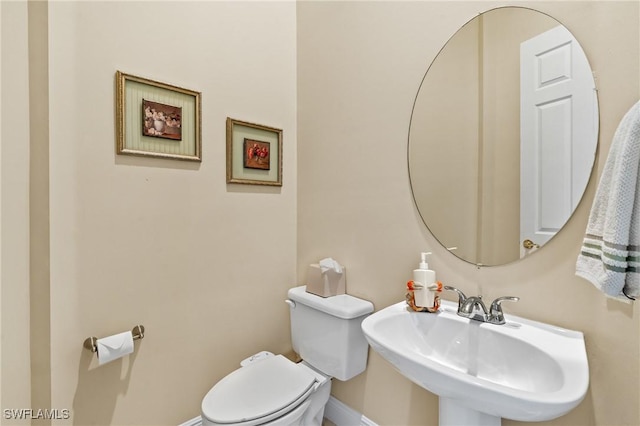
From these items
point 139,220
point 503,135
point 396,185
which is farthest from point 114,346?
point 503,135

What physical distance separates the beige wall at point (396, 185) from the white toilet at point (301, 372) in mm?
141

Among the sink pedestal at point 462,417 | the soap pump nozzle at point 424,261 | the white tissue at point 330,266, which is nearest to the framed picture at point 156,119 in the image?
the white tissue at point 330,266

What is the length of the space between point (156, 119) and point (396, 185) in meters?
1.05

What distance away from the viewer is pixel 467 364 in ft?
3.27

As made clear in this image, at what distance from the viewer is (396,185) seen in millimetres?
1338

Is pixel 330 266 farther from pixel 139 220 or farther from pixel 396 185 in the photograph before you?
pixel 139 220

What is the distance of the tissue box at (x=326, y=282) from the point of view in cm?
148

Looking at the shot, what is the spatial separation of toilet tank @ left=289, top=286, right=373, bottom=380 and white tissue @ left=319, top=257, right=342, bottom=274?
0.42ft

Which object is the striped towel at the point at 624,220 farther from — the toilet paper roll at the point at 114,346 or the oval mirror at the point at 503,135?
the toilet paper roll at the point at 114,346

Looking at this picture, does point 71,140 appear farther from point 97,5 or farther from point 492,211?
point 492,211

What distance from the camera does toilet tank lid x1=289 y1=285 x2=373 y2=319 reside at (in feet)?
4.38

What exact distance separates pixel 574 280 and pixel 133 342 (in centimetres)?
157

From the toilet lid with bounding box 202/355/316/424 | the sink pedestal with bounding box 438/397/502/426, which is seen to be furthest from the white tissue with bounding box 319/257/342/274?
the sink pedestal with bounding box 438/397/502/426

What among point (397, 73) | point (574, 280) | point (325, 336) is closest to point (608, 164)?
point (574, 280)
